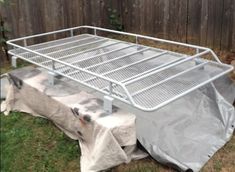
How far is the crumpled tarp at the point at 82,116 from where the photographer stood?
2.43 m

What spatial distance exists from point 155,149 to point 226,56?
2186 mm

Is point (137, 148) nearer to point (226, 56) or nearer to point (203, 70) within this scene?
point (203, 70)

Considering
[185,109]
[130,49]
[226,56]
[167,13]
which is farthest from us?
[167,13]

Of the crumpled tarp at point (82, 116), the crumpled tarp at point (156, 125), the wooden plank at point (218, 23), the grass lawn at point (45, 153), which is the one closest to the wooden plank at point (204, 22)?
the wooden plank at point (218, 23)

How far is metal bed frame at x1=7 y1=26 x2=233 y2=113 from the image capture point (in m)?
2.67

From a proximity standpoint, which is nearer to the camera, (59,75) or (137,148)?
(137,148)

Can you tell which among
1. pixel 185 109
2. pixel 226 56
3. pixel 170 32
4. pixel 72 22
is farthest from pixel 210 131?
pixel 72 22

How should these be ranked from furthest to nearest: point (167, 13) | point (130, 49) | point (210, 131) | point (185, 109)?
point (167, 13)
point (130, 49)
point (185, 109)
point (210, 131)

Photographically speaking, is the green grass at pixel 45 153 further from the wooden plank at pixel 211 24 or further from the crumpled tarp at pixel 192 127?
the wooden plank at pixel 211 24

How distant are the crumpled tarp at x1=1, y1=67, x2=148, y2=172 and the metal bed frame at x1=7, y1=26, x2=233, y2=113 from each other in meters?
0.13

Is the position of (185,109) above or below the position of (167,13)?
below

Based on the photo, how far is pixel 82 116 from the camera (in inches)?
105

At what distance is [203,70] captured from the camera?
10.9 ft

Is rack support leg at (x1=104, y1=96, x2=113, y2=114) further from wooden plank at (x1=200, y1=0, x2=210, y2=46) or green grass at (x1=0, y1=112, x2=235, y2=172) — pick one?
wooden plank at (x1=200, y1=0, x2=210, y2=46)
